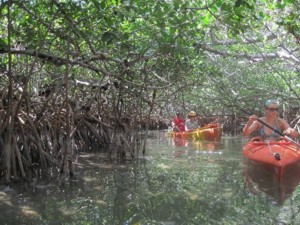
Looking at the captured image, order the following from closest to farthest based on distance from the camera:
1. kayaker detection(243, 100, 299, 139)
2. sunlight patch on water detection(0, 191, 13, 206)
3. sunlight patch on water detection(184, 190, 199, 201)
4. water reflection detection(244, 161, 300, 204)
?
sunlight patch on water detection(0, 191, 13, 206) → sunlight patch on water detection(184, 190, 199, 201) → water reflection detection(244, 161, 300, 204) → kayaker detection(243, 100, 299, 139)

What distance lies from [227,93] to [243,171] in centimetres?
387

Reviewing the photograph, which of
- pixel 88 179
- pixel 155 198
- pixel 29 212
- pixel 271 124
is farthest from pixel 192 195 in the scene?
pixel 271 124

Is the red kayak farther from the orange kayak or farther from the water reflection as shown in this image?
the orange kayak

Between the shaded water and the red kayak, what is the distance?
17 centimetres

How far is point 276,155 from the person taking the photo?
4914 mm

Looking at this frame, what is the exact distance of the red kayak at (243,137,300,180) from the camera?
4.86 meters

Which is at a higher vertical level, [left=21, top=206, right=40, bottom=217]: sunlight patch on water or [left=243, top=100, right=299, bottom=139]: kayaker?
[left=243, top=100, right=299, bottom=139]: kayaker

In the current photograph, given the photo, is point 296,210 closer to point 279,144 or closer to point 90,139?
point 279,144

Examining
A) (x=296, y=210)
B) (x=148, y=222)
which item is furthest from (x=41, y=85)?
(x=296, y=210)

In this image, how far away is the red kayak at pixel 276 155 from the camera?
486cm

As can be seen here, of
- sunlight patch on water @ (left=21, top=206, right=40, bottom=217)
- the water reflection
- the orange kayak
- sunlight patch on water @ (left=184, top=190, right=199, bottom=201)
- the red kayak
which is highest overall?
the orange kayak

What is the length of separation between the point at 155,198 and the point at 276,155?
175 cm

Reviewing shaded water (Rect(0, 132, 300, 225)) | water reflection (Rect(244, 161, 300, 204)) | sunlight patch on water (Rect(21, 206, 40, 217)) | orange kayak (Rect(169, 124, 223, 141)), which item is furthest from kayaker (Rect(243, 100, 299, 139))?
orange kayak (Rect(169, 124, 223, 141))

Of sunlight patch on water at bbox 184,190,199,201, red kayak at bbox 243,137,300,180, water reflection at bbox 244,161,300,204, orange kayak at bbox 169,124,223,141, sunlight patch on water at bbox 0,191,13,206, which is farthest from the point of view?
orange kayak at bbox 169,124,223,141
